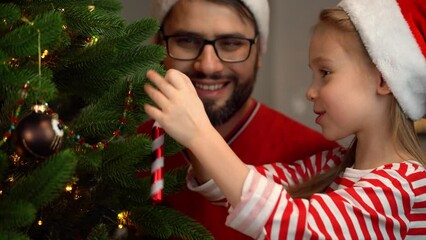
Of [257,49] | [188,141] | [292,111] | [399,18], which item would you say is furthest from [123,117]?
[292,111]

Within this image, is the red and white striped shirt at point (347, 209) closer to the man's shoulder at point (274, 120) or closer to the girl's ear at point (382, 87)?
the girl's ear at point (382, 87)

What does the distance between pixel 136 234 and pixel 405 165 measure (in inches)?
19.4

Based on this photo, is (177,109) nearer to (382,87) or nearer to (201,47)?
(382,87)

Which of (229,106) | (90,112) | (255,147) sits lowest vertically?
(255,147)

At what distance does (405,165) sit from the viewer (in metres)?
0.94

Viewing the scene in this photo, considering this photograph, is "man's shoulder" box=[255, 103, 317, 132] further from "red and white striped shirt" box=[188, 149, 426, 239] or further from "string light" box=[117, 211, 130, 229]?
"string light" box=[117, 211, 130, 229]

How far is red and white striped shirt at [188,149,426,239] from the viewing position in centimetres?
79

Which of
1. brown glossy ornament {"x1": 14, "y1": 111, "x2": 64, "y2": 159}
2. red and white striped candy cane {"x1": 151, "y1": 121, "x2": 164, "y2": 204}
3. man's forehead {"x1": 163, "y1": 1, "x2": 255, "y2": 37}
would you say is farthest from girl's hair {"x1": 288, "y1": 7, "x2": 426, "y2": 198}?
brown glossy ornament {"x1": 14, "y1": 111, "x2": 64, "y2": 159}

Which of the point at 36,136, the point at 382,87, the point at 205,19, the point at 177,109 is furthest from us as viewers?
the point at 205,19

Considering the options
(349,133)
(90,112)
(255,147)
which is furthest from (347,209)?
(255,147)

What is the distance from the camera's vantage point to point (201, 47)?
4.32 ft

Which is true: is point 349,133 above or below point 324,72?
below

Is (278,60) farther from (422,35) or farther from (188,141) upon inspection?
(188,141)

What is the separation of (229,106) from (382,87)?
0.50 meters
